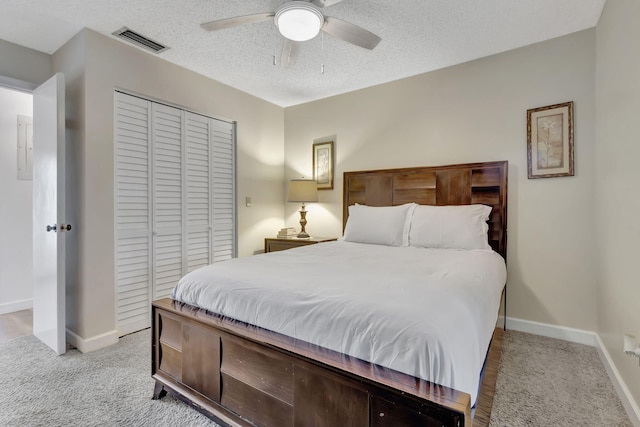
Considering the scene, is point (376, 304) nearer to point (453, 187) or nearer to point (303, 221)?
point (453, 187)

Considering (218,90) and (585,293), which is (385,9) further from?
(585,293)

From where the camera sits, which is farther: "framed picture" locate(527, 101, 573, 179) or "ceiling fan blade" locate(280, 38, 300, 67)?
"framed picture" locate(527, 101, 573, 179)

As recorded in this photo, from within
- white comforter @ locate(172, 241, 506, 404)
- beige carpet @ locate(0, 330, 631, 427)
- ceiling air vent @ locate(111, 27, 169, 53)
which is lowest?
beige carpet @ locate(0, 330, 631, 427)

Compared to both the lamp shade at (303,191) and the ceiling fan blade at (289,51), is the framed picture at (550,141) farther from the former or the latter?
the lamp shade at (303,191)

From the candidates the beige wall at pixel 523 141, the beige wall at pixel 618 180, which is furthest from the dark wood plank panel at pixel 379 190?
the beige wall at pixel 618 180

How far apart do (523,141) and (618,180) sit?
990mm

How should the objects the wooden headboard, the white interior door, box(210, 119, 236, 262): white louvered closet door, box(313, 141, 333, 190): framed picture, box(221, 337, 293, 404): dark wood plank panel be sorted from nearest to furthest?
box(221, 337, 293, 404): dark wood plank panel → the white interior door → the wooden headboard → box(210, 119, 236, 262): white louvered closet door → box(313, 141, 333, 190): framed picture

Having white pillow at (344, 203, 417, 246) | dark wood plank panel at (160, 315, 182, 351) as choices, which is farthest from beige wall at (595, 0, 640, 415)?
dark wood plank panel at (160, 315, 182, 351)

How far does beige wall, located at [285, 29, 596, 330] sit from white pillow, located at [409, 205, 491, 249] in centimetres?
43

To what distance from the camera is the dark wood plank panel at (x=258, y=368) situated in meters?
1.32

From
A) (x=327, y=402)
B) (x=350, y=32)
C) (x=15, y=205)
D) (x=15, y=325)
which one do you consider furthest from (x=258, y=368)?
(x=15, y=205)

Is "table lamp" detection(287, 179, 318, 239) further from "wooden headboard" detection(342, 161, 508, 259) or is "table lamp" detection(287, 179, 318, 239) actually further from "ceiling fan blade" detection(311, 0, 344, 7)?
"ceiling fan blade" detection(311, 0, 344, 7)

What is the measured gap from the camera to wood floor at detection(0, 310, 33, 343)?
110 inches

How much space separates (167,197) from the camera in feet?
10.2
